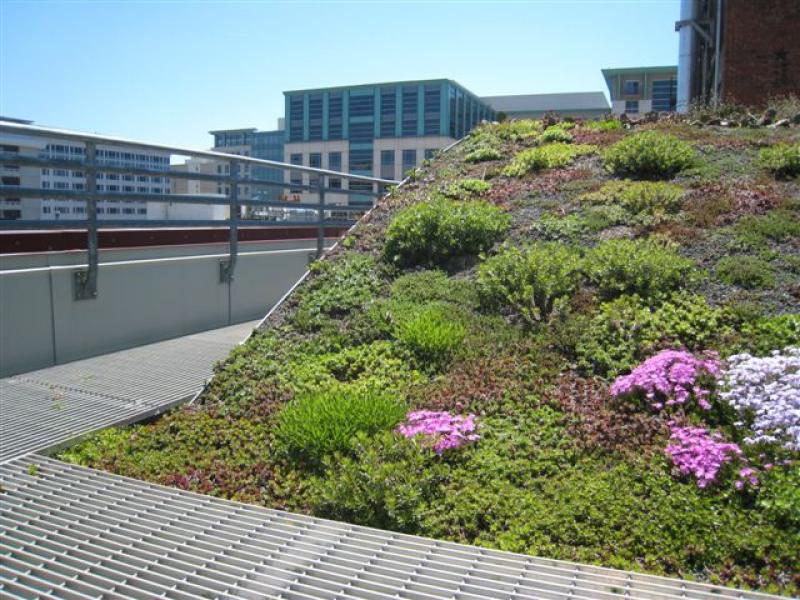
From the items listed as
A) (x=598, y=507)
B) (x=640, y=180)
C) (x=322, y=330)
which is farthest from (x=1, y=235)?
(x=640, y=180)

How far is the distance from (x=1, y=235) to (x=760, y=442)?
18.8ft

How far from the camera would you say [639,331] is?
587 centimetres

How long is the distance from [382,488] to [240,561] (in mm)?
934

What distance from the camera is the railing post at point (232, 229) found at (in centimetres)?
820

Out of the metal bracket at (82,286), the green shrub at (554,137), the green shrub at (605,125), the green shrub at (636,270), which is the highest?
the green shrub at (605,125)

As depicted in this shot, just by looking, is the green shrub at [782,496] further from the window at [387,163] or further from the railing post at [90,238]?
the window at [387,163]

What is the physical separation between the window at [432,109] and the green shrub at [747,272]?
79294 millimetres

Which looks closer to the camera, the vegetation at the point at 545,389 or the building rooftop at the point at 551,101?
the vegetation at the point at 545,389

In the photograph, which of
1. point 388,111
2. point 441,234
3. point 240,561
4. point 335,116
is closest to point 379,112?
point 388,111

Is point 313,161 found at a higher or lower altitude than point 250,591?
higher

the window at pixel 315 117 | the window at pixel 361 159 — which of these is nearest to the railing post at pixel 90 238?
the window at pixel 361 159

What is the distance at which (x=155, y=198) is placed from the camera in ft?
23.4

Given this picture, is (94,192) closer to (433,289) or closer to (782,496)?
(433,289)

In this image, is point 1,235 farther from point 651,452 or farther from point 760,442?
point 760,442
